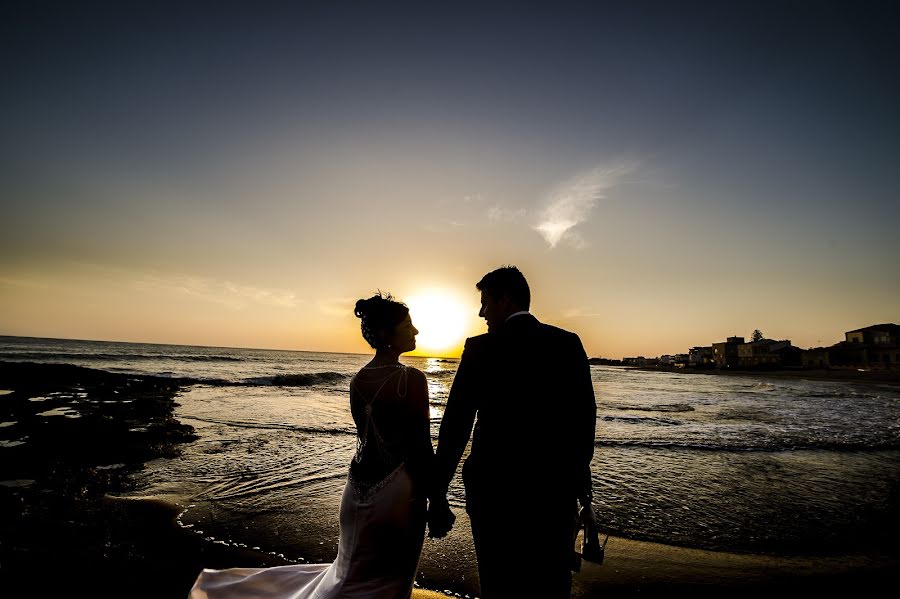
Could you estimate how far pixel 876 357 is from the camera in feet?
212

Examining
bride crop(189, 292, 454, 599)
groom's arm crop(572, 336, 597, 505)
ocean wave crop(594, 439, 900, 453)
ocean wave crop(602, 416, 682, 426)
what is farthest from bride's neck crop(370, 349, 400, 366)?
ocean wave crop(602, 416, 682, 426)

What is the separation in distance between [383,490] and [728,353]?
10586cm

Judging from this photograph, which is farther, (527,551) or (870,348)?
(870,348)

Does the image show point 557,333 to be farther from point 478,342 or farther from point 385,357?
point 385,357

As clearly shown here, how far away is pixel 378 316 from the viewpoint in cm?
325

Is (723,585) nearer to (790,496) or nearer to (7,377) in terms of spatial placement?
(790,496)

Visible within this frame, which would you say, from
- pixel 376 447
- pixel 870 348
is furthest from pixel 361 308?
pixel 870 348

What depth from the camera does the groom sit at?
2.22 metres

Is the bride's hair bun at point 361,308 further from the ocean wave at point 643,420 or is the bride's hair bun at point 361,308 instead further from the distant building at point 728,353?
the distant building at point 728,353

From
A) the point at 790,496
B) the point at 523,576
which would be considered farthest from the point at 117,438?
the point at 790,496

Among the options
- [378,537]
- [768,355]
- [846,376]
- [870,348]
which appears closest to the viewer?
[378,537]

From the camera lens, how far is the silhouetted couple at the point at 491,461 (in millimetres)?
2232

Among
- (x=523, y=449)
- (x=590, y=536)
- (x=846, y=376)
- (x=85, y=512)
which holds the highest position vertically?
(x=523, y=449)

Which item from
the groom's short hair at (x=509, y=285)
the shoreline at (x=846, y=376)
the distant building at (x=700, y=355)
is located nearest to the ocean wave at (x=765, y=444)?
the groom's short hair at (x=509, y=285)
